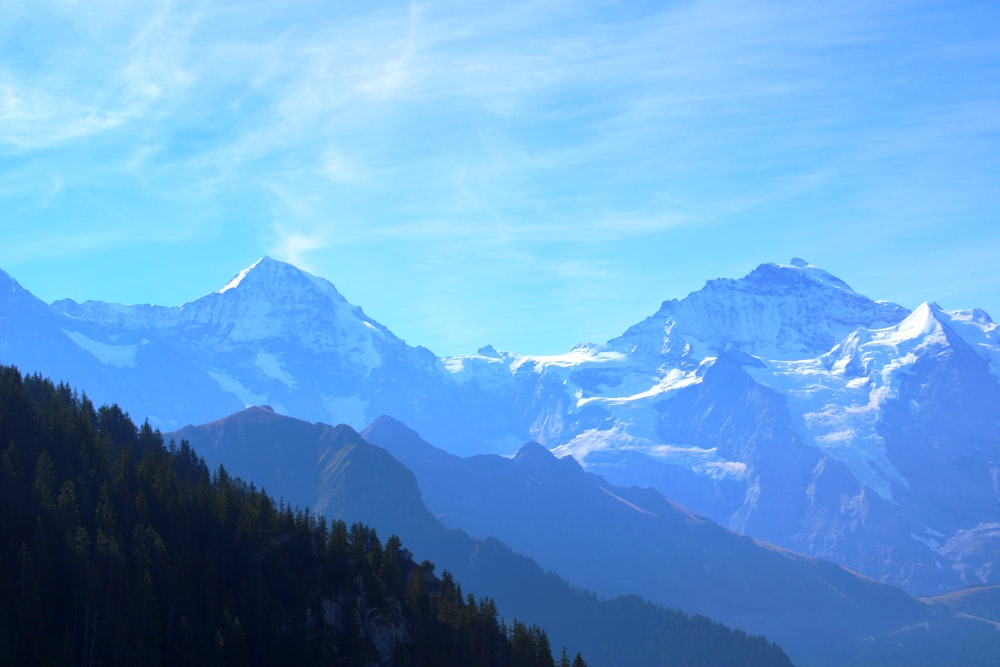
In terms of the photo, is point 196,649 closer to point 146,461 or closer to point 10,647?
point 10,647

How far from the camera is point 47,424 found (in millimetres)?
175750

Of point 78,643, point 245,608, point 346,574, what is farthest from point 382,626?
point 78,643

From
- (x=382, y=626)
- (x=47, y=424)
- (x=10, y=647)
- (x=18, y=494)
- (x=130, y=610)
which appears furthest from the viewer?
(x=47, y=424)

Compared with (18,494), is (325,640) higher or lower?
lower

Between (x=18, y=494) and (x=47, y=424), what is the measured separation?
2267cm

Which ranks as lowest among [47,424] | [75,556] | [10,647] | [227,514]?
[10,647]

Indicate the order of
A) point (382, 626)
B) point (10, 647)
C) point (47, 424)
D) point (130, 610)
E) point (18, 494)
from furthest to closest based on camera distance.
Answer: point (47, 424) < point (382, 626) < point (18, 494) < point (130, 610) < point (10, 647)

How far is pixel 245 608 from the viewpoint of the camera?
507 ft

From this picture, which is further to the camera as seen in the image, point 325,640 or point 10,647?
point 325,640

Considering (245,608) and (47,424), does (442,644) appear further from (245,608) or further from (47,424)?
(47,424)

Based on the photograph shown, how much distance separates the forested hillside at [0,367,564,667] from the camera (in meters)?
140

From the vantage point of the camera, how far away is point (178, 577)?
152m

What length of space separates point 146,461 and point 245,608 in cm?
3012

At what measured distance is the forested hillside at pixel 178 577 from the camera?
140m
